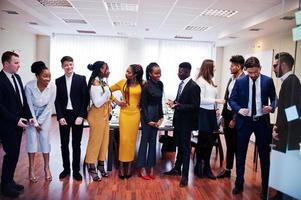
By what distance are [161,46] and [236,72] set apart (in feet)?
19.0

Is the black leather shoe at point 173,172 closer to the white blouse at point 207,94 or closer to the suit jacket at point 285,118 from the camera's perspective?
the white blouse at point 207,94

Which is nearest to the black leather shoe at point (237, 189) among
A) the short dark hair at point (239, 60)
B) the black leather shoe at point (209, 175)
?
the black leather shoe at point (209, 175)

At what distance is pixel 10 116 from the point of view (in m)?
2.97

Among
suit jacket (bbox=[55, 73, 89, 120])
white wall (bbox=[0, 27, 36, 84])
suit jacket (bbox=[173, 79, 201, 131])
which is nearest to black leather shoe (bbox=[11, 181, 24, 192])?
suit jacket (bbox=[55, 73, 89, 120])

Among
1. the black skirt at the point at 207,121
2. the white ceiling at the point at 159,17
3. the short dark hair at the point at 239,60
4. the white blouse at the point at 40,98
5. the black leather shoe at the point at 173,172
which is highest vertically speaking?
the white ceiling at the point at 159,17

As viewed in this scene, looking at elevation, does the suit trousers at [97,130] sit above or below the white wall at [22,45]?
below

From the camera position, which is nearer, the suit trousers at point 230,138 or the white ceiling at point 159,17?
the suit trousers at point 230,138

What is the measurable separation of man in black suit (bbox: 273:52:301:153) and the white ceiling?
47.4 inches

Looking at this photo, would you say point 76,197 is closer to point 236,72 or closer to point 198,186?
point 198,186

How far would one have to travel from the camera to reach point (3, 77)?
301cm

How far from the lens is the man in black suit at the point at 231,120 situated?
3.80m

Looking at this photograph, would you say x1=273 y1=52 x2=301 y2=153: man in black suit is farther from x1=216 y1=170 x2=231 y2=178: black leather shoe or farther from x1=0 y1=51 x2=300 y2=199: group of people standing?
x1=216 y1=170 x2=231 y2=178: black leather shoe

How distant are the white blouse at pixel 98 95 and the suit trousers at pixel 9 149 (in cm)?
87

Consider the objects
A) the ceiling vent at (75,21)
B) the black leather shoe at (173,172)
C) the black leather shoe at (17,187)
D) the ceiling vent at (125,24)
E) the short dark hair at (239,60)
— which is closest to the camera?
the black leather shoe at (17,187)
